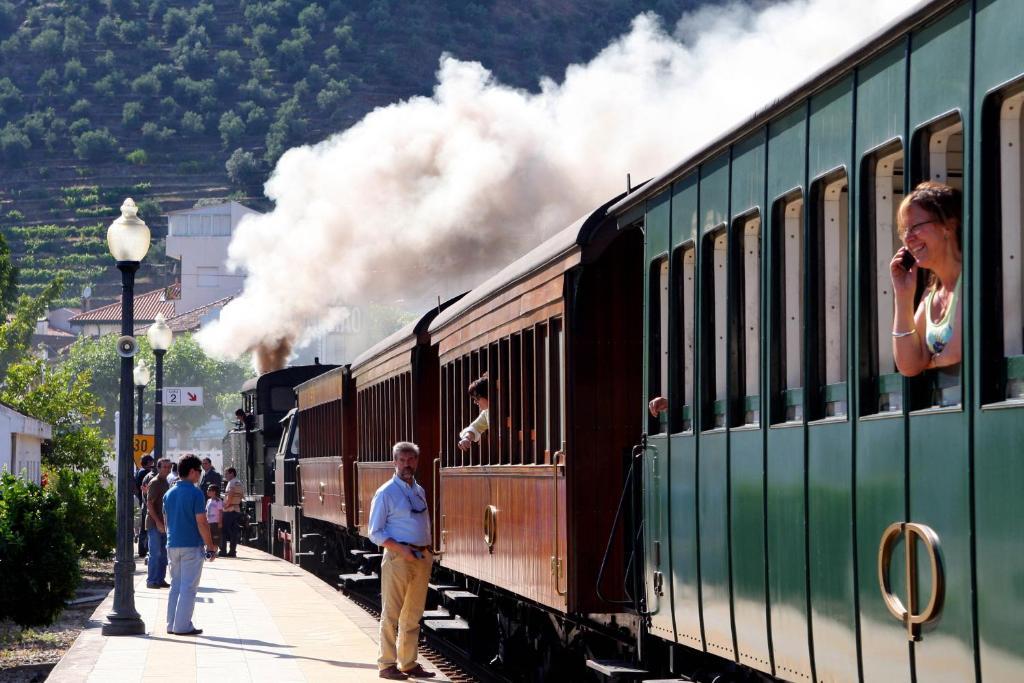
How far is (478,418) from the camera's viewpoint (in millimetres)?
12961

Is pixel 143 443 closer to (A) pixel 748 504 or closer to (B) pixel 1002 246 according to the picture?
(A) pixel 748 504

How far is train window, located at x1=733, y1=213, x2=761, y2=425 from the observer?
7148mm

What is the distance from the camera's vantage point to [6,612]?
15539mm

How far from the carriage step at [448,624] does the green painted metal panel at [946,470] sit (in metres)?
9.87

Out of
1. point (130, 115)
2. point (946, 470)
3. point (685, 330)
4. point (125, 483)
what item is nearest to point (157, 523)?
point (125, 483)

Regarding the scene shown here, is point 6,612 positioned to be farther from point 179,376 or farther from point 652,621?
point 179,376

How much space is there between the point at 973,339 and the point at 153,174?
19249 centimetres

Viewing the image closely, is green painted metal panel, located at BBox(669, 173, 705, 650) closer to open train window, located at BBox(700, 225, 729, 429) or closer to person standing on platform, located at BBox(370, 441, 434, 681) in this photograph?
open train window, located at BBox(700, 225, 729, 429)

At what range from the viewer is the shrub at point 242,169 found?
621 ft

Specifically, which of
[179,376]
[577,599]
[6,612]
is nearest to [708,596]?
[577,599]

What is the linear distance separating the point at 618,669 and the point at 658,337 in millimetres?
1780

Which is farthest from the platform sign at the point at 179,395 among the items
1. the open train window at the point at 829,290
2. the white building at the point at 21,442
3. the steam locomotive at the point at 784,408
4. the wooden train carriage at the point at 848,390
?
the open train window at the point at 829,290

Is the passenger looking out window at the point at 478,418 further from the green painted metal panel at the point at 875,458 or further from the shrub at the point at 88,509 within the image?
the shrub at the point at 88,509

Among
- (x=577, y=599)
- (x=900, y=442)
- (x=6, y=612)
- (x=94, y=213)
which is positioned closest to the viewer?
(x=900, y=442)
